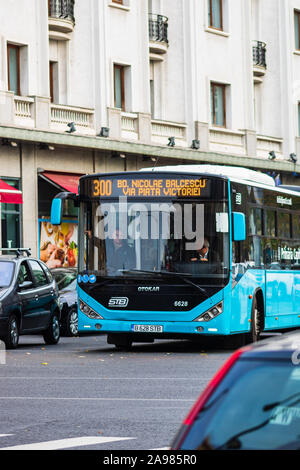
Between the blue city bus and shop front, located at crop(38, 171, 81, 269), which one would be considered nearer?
the blue city bus

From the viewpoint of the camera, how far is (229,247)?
1959 centimetres

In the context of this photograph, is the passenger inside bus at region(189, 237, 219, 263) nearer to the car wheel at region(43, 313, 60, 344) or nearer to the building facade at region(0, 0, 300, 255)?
the car wheel at region(43, 313, 60, 344)

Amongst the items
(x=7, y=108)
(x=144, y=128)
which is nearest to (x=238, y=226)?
(x=7, y=108)

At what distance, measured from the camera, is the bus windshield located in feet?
63.9

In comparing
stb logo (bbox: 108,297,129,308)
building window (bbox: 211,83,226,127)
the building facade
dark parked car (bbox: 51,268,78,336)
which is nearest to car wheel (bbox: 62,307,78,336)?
dark parked car (bbox: 51,268,78,336)

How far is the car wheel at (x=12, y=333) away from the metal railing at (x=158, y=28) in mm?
22250

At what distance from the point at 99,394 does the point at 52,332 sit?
31.4ft

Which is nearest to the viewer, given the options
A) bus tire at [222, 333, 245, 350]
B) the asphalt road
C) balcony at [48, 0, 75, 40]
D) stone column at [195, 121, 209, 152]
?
the asphalt road

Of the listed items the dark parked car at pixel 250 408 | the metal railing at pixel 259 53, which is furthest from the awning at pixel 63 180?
the dark parked car at pixel 250 408

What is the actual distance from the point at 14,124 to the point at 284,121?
16.8m

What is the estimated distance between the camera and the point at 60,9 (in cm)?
3678

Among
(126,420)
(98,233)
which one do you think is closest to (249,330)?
(98,233)

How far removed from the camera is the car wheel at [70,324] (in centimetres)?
2600

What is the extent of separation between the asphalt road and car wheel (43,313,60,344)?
1.33 feet
